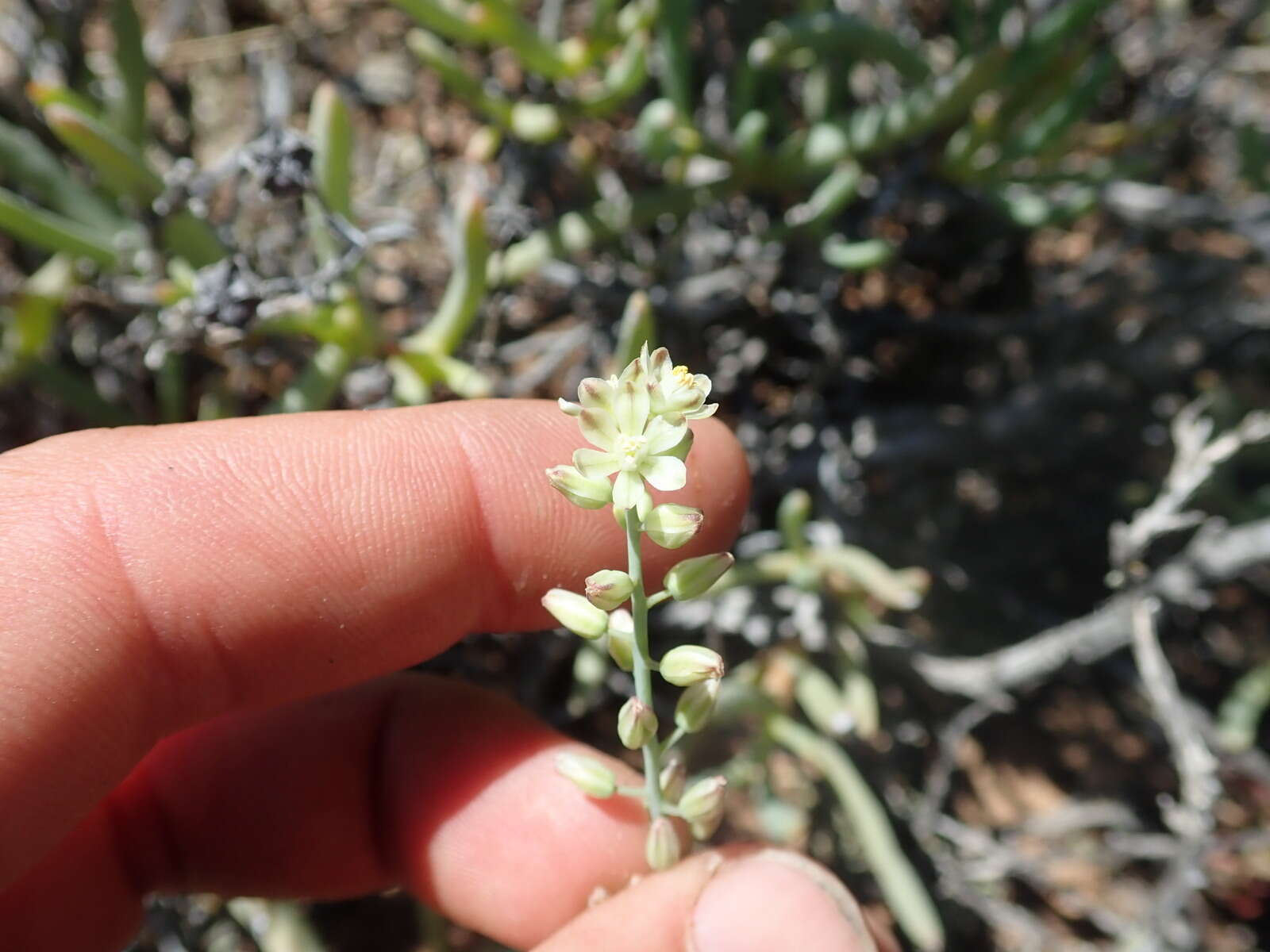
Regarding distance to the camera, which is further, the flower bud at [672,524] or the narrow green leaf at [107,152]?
the narrow green leaf at [107,152]

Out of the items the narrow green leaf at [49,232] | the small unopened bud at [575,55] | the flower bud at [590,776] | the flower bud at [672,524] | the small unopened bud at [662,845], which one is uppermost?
the small unopened bud at [575,55]

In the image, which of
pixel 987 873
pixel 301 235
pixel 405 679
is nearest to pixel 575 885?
pixel 405 679

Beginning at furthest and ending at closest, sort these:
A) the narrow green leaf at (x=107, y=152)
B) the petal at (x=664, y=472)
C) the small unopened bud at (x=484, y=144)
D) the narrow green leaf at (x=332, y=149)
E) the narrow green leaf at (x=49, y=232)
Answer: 1. the small unopened bud at (x=484, y=144)
2. the narrow green leaf at (x=332, y=149)
3. the narrow green leaf at (x=49, y=232)
4. the narrow green leaf at (x=107, y=152)
5. the petal at (x=664, y=472)

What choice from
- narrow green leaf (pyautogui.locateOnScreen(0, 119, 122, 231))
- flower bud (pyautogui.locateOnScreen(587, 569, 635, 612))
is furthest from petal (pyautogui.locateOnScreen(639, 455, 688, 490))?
narrow green leaf (pyautogui.locateOnScreen(0, 119, 122, 231))

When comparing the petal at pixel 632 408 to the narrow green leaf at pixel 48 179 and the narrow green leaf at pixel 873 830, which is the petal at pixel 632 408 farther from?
the narrow green leaf at pixel 48 179

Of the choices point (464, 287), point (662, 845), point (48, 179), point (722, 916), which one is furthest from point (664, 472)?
point (48, 179)

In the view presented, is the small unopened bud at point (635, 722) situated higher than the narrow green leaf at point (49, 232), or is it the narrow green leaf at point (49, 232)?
the narrow green leaf at point (49, 232)

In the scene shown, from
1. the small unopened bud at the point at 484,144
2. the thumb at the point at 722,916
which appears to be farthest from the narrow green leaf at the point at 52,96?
the thumb at the point at 722,916

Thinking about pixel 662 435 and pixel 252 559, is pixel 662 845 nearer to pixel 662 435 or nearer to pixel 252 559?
pixel 662 435
